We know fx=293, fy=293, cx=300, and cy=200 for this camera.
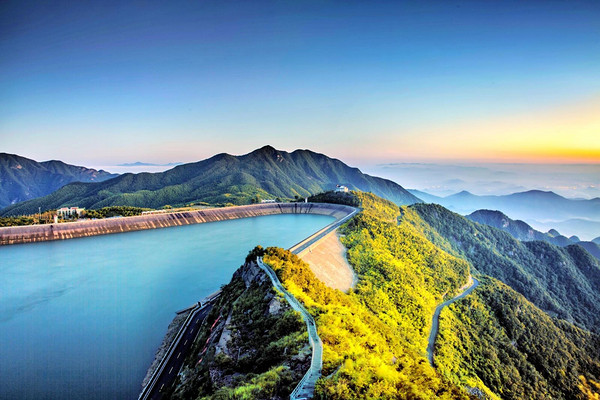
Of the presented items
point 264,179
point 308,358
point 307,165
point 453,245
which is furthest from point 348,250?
point 307,165

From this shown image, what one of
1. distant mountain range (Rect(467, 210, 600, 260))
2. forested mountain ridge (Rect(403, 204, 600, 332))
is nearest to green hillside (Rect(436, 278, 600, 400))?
forested mountain ridge (Rect(403, 204, 600, 332))

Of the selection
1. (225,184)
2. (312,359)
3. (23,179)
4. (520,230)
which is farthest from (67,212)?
(23,179)

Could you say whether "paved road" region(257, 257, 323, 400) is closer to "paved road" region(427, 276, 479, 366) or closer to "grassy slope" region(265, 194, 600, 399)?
"grassy slope" region(265, 194, 600, 399)

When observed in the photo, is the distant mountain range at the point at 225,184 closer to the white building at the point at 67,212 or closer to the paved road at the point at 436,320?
the white building at the point at 67,212

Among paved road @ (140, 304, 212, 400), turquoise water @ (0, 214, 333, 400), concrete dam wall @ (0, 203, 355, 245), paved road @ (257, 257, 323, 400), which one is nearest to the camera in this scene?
paved road @ (257, 257, 323, 400)

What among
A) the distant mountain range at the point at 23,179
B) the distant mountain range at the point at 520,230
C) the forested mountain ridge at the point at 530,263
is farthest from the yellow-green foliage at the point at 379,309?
the distant mountain range at the point at 23,179

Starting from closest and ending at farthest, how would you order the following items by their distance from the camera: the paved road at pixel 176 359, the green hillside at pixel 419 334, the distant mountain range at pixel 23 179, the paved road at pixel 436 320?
the green hillside at pixel 419 334
the paved road at pixel 176 359
the paved road at pixel 436 320
the distant mountain range at pixel 23 179
